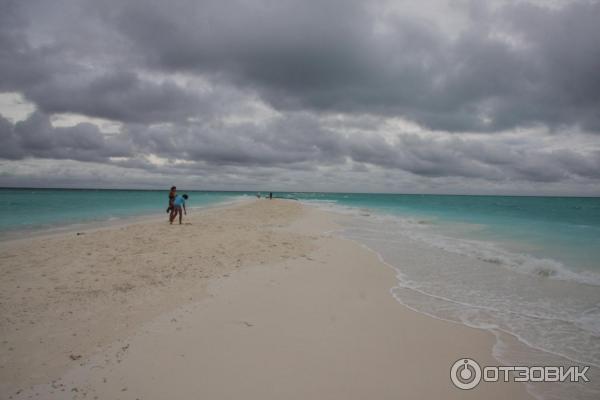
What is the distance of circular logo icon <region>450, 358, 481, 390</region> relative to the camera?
4.34 m

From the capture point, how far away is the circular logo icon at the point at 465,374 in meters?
4.34

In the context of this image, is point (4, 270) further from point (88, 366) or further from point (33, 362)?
point (88, 366)

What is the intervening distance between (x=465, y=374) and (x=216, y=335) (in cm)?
A: 409

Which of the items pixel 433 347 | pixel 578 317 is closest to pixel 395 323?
pixel 433 347

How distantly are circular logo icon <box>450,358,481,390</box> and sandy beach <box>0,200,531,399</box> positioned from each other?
0.11 m

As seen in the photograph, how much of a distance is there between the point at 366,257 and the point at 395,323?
6.19 metres

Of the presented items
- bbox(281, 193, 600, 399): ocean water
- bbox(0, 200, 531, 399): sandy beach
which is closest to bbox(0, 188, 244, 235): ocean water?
bbox(0, 200, 531, 399): sandy beach

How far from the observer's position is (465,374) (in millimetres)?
4586
